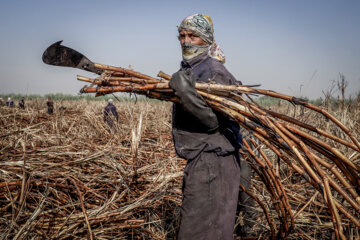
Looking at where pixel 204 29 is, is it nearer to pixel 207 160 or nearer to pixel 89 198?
pixel 207 160

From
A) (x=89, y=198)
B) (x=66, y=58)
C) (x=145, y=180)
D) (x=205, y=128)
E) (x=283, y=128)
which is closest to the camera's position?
(x=283, y=128)

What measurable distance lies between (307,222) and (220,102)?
2143 millimetres

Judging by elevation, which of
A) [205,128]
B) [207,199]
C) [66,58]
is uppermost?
[66,58]

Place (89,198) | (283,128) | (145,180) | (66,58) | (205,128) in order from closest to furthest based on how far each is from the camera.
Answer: (283,128) → (205,128) → (66,58) → (89,198) → (145,180)

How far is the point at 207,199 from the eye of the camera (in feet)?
4.58

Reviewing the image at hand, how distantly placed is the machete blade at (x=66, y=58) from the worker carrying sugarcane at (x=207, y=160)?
67cm

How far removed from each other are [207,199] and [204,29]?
1.15 metres

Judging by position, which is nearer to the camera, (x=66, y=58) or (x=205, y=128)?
(x=205, y=128)

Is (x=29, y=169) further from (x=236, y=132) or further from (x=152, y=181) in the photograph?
(x=236, y=132)

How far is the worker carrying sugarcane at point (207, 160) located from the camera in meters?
1.37

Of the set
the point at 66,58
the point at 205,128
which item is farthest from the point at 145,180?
the point at 66,58

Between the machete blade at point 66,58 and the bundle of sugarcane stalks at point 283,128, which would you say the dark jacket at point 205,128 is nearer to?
the bundle of sugarcane stalks at point 283,128

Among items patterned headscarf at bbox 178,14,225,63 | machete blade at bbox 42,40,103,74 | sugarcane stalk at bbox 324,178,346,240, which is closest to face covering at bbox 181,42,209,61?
Answer: patterned headscarf at bbox 178,14,225,63

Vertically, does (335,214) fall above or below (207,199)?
above
